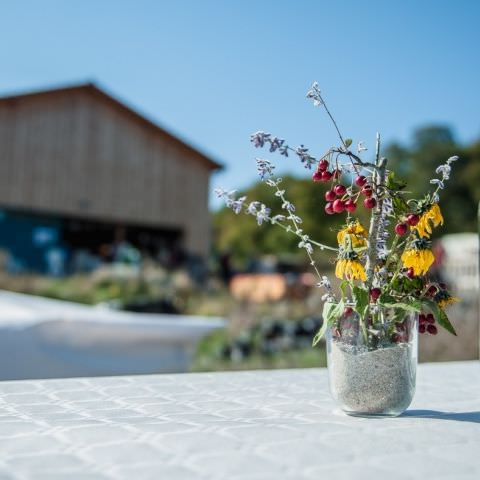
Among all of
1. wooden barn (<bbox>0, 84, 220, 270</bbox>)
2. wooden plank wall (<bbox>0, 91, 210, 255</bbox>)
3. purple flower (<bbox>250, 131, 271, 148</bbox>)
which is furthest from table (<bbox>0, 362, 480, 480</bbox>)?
wooden plank wall (<bbox>0, 91, 210, 255</bbox>)

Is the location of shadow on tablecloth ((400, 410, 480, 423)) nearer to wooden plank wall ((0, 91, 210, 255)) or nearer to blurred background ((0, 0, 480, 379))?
blurred background ((0, 0, 480, 379))

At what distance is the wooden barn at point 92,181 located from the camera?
1295 cm

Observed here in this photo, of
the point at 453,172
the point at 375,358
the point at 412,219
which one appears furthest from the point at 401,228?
the point at 453,172

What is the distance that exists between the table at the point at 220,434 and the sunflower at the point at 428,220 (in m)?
0.52

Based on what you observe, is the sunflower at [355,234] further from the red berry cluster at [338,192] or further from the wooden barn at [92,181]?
the wooden barn at [92,181]

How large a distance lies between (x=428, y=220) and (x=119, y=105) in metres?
13.1

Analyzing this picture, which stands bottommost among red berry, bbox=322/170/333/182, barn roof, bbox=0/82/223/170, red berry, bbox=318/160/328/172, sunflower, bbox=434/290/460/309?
sunflower, bbox=434/290/460/309

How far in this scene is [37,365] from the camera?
5.64 meters

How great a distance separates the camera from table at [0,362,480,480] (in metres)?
1.40

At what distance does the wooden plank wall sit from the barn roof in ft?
0.25

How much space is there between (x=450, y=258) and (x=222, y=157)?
211 inches

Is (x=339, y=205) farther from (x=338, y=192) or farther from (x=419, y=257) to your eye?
A: (x=419, y=257)

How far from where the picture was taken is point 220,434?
1730 mm

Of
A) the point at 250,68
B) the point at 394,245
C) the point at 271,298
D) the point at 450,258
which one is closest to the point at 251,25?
the point at 250,68
